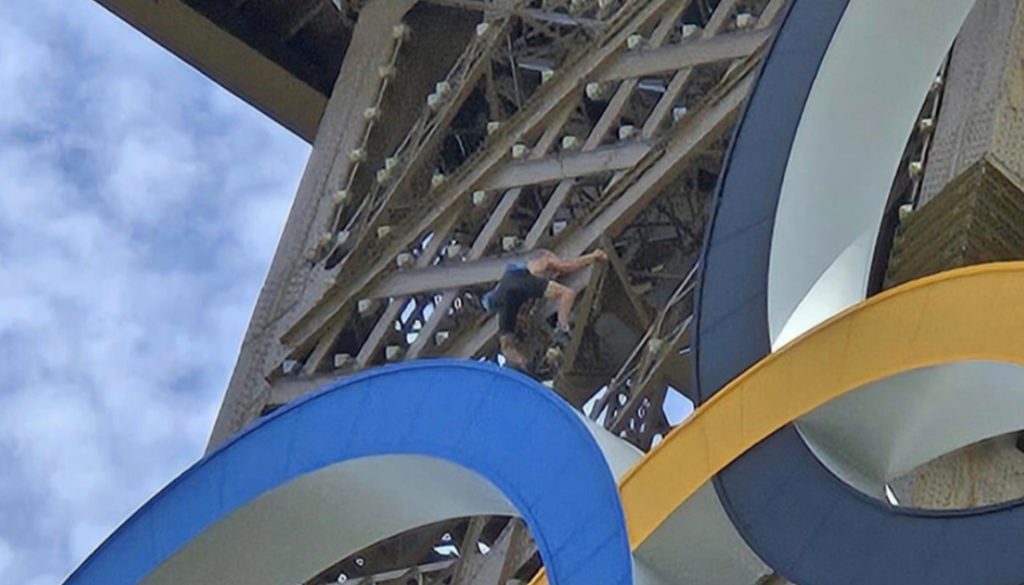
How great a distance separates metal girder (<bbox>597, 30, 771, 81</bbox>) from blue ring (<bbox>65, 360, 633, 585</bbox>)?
443 centimetres

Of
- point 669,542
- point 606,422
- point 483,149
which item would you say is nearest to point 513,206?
point 483,149

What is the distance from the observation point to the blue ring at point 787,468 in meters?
8.16

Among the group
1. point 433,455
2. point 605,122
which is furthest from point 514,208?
point 433,455

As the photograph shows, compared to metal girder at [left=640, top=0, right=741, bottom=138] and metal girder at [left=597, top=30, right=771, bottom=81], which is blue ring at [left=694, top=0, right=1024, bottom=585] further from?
metal girder at [left=640, top=0, right=741, bottom=138]

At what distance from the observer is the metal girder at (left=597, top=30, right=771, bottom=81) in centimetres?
1382

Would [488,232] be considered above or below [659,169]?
above

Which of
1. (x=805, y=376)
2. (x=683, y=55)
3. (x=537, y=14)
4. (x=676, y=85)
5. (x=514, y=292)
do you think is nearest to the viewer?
(x=805, y=376)

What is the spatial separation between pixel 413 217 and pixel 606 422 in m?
2.67

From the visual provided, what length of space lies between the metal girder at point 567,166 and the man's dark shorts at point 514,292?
2.22 metres

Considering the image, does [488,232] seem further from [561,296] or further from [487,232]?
[561,296]

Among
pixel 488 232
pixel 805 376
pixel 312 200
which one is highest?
pixel 312 200

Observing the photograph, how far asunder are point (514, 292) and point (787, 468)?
3178 millimetres

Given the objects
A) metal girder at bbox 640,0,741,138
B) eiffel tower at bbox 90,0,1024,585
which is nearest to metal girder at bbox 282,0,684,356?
eiffel tower at bbox 90,0,1024,585

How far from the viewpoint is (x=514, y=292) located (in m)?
11.7
